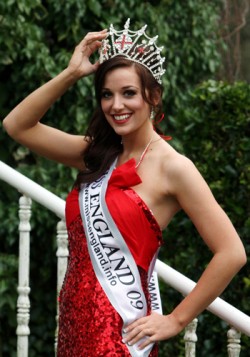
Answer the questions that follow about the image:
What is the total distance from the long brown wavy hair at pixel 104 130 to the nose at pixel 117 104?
0.24 feet

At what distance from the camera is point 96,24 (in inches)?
221

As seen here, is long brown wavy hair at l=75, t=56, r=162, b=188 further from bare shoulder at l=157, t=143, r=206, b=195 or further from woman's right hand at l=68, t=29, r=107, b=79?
bare shoulder at l=157, t=143, r=206, b=195

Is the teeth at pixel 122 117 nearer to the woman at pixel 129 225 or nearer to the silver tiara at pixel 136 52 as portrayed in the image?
the woman at pixel 129 225

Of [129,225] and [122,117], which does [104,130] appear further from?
[129,225]

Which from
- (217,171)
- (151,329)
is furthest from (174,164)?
(217,171)

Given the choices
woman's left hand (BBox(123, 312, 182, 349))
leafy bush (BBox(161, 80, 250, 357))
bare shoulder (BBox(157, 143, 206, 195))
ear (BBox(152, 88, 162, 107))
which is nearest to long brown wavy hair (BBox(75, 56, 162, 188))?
ear (BBox(152, 88, 162, 107))

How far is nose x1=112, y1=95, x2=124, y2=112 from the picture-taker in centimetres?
307

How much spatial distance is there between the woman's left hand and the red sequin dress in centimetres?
4

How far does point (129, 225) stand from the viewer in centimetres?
300

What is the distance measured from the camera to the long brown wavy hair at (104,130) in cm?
311

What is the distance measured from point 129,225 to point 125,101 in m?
0.37

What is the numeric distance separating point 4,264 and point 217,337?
1.01 metres

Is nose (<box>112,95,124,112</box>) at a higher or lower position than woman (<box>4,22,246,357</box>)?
higher

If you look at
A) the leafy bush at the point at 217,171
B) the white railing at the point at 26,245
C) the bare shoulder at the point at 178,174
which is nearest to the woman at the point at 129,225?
the bare shoulder at the point at 178,174
